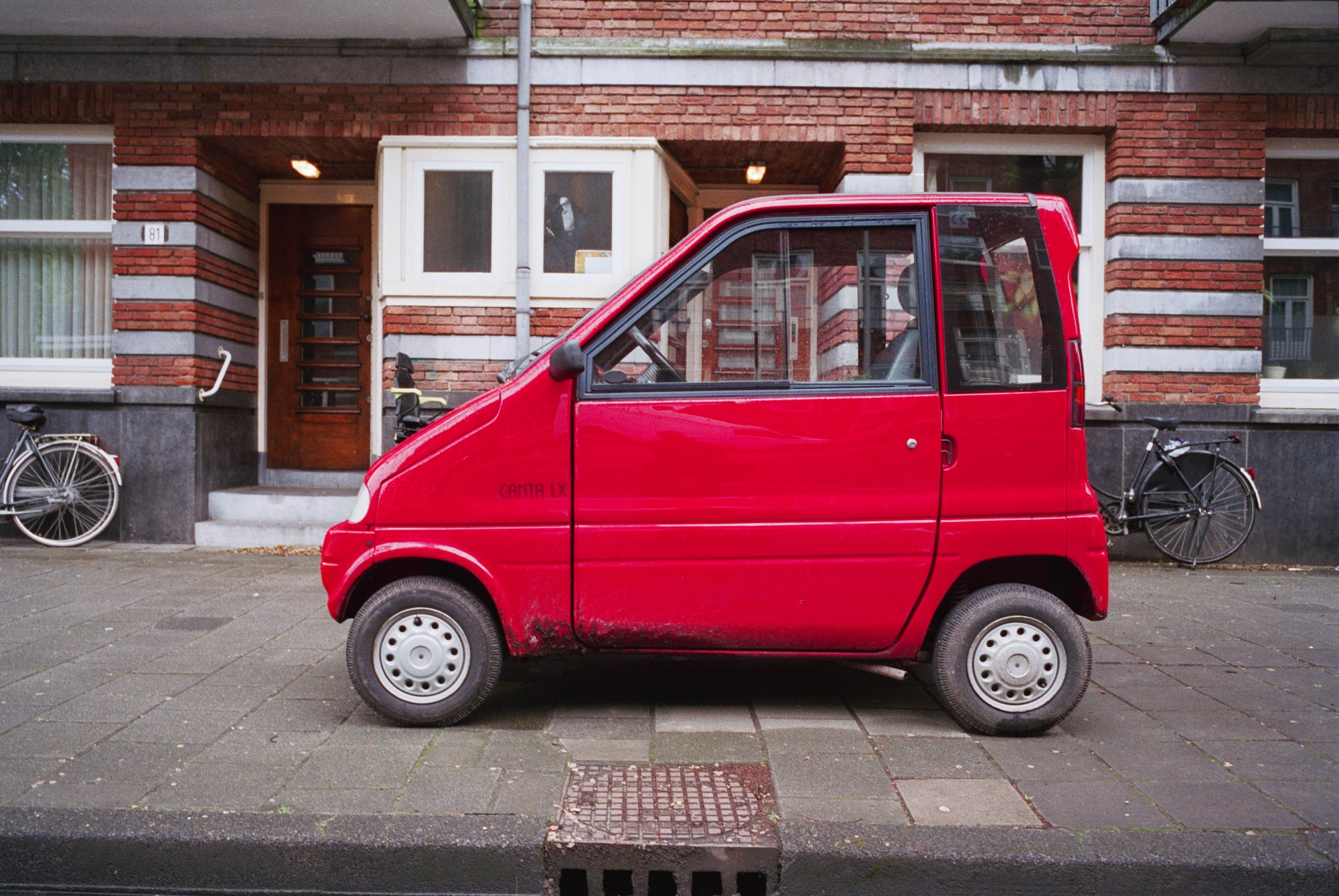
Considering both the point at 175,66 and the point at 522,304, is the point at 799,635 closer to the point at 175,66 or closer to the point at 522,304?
the point at 522,304

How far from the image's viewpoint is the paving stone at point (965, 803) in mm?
3131

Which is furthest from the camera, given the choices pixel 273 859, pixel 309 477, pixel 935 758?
pixel 309 477

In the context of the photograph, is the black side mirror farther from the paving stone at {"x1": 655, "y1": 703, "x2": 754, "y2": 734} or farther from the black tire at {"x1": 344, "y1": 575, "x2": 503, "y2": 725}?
the paving stone at {"x1": 655, "y1": 703, "x2": 754, "y2": 734}

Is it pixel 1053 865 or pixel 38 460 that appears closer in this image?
pixel 1053 865

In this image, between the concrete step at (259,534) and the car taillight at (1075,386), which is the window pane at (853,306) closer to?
the car taillight at (1075,386)

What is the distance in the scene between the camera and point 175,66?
28.9 feet

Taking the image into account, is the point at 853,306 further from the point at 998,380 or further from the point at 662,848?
the point at 662,848

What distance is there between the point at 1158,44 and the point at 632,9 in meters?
4.82

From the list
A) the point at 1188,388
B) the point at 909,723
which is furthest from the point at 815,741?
the point at 1188,388

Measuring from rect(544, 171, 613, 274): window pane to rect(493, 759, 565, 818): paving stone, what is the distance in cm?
613

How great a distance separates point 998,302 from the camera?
12.9ft

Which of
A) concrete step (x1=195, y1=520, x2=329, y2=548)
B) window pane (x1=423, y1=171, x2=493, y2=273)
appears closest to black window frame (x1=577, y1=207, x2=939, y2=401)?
window pane (x1=423, y1=171, x2=493, y2=273)

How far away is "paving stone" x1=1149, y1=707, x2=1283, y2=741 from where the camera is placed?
4.03 meters

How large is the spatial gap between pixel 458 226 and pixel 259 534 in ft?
11.2
